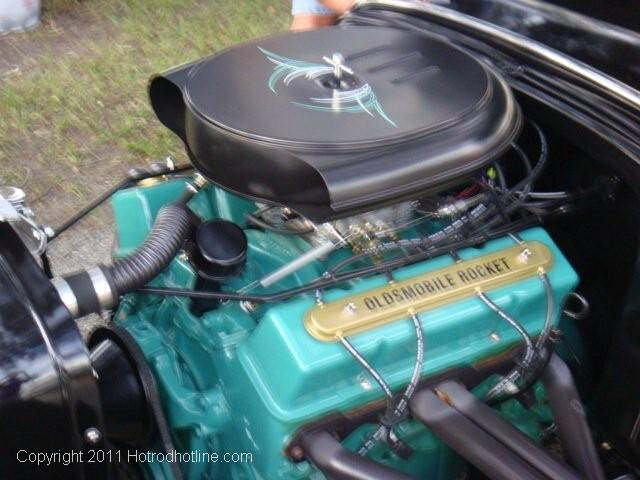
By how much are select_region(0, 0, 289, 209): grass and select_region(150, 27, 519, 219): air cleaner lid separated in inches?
63.6

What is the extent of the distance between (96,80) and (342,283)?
2.70m

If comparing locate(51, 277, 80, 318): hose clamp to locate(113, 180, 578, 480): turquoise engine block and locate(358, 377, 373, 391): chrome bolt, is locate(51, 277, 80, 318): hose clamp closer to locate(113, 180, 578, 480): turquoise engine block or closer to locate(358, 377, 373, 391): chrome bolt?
locate(113, 180, 578, 480): turquoise engine block

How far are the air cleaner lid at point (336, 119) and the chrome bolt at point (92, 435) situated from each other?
0.41m

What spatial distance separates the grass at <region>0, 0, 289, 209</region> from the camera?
285cm

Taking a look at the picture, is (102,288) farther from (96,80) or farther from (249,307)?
(96,80)

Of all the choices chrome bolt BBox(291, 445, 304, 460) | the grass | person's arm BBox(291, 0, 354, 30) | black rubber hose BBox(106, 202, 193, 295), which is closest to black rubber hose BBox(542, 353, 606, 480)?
chrome bolt BBox(291, 445, 304, 460)

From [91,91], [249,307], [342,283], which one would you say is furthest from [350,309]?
[91,91]

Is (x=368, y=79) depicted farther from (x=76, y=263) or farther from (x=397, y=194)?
(x=76, y=263)

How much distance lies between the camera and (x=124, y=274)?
43.0 inches

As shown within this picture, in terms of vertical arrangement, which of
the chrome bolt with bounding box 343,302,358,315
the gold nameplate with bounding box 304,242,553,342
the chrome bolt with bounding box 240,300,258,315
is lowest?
the chrome bolt with bounding box 240,300,258,315

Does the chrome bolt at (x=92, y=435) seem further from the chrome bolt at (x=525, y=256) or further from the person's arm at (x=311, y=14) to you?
the person's arm at (x=311, y=14)

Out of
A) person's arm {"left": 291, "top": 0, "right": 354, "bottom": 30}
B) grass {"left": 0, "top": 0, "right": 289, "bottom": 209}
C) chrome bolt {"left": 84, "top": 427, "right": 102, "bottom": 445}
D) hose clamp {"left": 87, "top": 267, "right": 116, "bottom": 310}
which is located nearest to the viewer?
chrome bolt {"left": 84, "top": 427, "right": 102, "bottom": 445}

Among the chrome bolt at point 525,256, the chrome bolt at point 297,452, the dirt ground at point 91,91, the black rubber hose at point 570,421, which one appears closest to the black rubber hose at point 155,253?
the chrome bolt at point 297,452

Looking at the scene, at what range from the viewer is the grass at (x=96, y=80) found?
9.34ft
